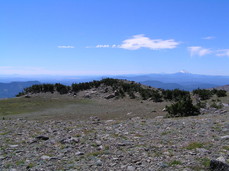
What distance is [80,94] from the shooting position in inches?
1603

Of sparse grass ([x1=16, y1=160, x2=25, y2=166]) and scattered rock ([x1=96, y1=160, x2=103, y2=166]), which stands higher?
scattered rock ([x1=96, y1=160, x2=103, y2=166])

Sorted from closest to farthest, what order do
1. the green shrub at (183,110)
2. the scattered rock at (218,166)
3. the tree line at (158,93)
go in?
1. the scattered rock at (218,166)
2. the green shrub at (183,110)
3. the tree line at (158,93)

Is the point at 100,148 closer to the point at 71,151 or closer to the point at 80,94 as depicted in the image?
the point at 71,151

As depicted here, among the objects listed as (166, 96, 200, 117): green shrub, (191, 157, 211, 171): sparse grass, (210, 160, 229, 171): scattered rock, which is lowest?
(166, 96, 200, 117): green shrub

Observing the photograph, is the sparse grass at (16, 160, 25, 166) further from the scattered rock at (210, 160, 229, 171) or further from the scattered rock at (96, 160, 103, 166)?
the scattered rock at (210, 160, 229, 171)

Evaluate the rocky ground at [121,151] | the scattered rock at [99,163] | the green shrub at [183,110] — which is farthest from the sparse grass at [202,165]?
the green shrub at [183,110]

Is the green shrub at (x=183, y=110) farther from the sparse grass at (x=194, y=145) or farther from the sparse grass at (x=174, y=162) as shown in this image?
the sparse grass at (x=174, y=162)

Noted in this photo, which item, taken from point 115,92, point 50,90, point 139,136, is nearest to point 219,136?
point 139,136

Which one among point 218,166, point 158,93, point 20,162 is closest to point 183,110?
point 158,93

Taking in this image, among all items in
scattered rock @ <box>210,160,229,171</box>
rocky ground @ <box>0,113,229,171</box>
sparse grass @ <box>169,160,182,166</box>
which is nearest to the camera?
scattered rock @ <box>210,160,229,171</box>

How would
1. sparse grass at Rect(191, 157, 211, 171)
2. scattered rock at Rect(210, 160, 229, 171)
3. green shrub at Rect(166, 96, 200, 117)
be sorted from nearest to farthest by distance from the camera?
scattered rock at Rect(210, 160, 229, 171), sparse grass at Rect(191, 157, 211, 171), green shrub at Rect(166, 96, 200, 117)

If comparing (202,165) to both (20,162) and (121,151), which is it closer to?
A: (121,151)

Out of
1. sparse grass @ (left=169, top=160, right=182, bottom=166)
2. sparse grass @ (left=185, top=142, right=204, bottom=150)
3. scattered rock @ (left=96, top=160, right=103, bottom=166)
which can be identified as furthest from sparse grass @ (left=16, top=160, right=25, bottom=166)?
sparse grass @ (left=185, top=142, right=204, bottom=150)

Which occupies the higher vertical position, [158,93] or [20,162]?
[158,93]
